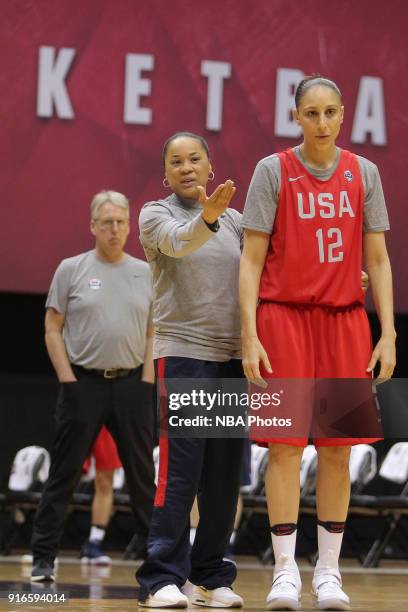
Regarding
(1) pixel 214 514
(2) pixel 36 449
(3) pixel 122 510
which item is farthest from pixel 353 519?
(1) pixel 214 514

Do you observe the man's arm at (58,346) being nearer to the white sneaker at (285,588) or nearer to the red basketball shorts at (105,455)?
the red basketball shorts at (105,455)

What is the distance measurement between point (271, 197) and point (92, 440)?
6.70 ft

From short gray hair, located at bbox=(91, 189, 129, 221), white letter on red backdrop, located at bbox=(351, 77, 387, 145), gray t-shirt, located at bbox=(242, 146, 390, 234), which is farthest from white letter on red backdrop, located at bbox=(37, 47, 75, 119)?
gray t-shirt, located at bbox=(242, 146, 390, 234)

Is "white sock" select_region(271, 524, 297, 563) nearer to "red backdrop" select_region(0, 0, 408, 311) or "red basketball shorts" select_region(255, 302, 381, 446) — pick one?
"red basketball shorts" select_region(255, 302, 381, 446)

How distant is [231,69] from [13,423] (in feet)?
9.30

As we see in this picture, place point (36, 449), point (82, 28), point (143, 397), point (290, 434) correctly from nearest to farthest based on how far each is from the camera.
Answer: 1. point (290, 434)
2. point (143, 397)
3. point (82, 28)
4. point (36, 449)

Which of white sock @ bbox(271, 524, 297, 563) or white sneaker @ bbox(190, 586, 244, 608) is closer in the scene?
white sock @ bbox(271, 524, 297, 563)

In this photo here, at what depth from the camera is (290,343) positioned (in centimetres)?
375

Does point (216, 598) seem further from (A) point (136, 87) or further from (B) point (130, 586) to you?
(A) point (136, 87)

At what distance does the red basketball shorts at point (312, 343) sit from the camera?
12.3ft

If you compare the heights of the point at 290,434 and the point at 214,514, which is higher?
the point at 290,434

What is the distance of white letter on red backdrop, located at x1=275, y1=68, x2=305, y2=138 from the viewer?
7.75 m

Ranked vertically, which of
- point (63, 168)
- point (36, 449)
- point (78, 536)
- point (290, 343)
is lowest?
point (78, 536)

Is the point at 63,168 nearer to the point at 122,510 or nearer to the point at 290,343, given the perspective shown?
the point at 122,510
